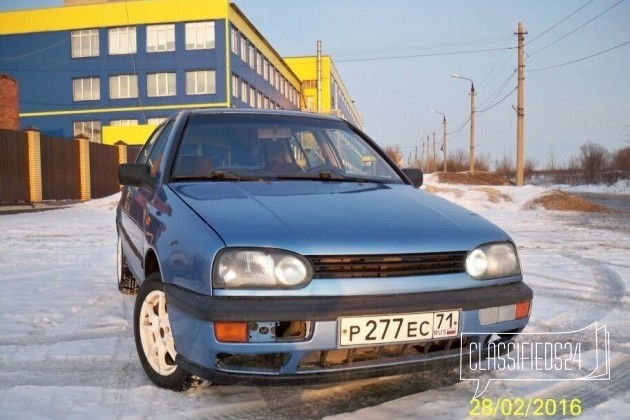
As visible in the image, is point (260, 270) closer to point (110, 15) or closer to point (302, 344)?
point (302, 344)

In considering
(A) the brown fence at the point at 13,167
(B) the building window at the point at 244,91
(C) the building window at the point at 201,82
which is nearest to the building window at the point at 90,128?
(C) the building window at the point at 201,82

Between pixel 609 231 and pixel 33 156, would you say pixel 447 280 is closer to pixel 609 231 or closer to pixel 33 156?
pixel 609 231

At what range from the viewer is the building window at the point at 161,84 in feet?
123

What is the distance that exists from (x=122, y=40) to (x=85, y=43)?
2898 mm

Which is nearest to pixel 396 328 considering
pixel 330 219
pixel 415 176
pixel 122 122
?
pixel 330 219

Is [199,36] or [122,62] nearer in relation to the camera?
[199,36]

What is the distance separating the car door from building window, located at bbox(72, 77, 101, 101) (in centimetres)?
3743

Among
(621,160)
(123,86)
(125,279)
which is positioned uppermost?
(123,86)

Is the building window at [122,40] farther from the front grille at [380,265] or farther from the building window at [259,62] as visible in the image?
the front grille at [380,265]

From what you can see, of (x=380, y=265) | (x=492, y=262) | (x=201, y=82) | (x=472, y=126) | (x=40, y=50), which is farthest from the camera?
(x=40, y=50)

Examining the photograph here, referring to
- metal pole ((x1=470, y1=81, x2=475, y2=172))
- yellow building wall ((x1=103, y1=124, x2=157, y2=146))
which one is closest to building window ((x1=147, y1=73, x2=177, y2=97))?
yellow building wall ((x1=103, y1=124, x2=157, y2=146))

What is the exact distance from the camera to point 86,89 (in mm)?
38688

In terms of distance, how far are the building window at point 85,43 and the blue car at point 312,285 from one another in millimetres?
39859

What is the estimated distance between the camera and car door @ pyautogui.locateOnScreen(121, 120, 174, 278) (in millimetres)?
3244
